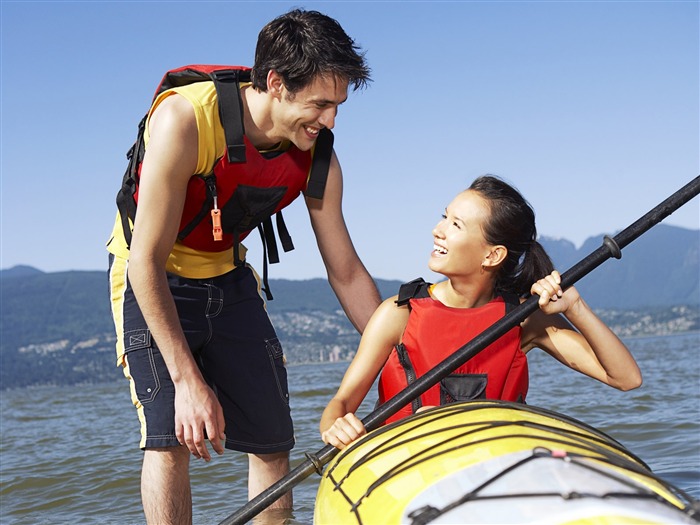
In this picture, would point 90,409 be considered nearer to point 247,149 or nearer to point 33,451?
point 33,451

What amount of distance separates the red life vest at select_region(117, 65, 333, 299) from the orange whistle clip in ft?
0.21

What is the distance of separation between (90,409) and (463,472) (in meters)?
13.1

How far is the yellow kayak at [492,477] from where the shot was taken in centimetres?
206

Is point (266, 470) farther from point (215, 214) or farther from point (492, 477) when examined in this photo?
point (492, 477)

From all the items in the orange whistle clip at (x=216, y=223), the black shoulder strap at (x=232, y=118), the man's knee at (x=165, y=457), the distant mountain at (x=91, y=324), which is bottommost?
the distant mountain at (x=91, y=324)

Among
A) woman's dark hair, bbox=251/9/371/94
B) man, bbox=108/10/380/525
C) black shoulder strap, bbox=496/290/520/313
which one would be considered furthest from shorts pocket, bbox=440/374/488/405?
woman's dark hair, bbox=251/9/371/94

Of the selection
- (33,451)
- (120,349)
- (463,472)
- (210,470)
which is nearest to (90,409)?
(33,451)

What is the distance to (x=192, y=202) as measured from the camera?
3324mm

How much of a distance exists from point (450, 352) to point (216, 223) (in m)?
1.00

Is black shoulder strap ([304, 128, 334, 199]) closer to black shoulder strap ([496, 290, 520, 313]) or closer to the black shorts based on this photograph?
the black shorts

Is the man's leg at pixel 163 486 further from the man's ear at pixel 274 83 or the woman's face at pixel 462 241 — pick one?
the man's ear at pixel 274 83

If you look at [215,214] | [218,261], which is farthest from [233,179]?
[218,261]

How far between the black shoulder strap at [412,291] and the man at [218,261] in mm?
363

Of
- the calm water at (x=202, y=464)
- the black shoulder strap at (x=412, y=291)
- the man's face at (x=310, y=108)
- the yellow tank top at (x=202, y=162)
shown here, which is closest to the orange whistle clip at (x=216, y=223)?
the yellow tank top at (x=202, y=162)
